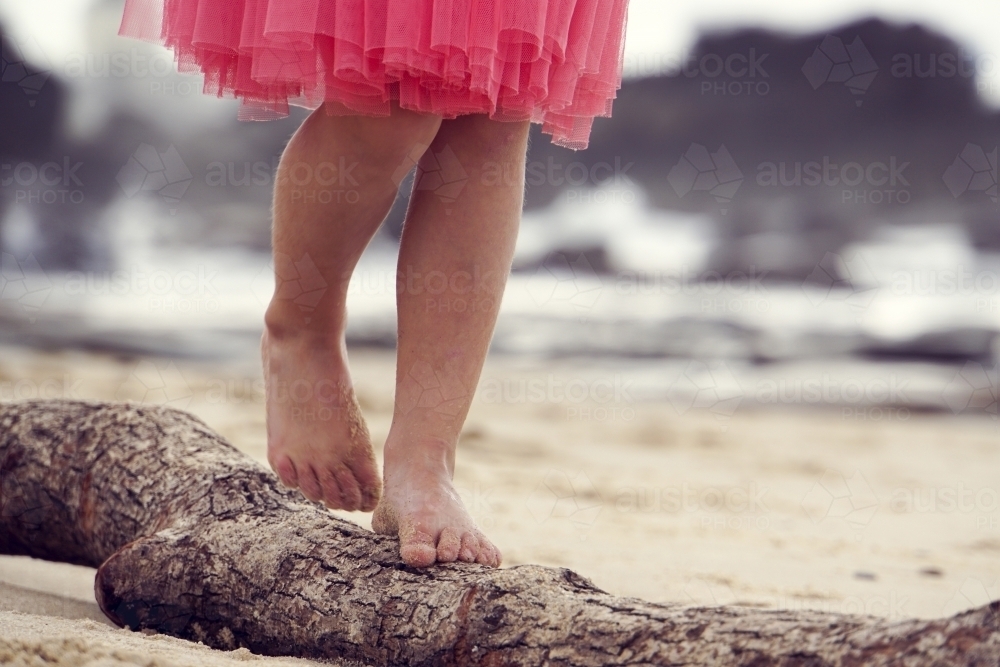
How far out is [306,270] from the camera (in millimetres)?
1264

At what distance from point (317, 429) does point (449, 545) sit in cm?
34

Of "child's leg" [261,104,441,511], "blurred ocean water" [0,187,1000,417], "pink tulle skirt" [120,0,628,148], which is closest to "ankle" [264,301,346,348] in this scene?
"child's leg" [261,104,441,511]

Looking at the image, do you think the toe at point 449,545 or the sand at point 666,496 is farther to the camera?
the sand at point 666,496

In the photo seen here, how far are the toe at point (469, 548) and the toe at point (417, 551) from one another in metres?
0.04

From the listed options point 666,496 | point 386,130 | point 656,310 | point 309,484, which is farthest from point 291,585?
point 656,310

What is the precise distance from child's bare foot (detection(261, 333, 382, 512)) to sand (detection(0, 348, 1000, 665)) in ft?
1.06

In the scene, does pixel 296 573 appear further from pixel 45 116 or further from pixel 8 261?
pixel 45 116

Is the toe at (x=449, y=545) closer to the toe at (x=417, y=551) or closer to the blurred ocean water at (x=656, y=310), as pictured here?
the toe at (x=417, y=551)

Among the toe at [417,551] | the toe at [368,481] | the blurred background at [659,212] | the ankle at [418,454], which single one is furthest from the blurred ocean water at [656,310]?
the toe at [417,551]

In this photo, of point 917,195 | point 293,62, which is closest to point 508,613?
point 293,62

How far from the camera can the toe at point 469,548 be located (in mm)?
1074

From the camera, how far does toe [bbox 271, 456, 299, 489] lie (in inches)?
51.9

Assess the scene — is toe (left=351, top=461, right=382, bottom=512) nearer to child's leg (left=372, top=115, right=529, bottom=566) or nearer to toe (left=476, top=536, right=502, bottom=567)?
child's leg (left=372, top=115, right=529, bottom=566)

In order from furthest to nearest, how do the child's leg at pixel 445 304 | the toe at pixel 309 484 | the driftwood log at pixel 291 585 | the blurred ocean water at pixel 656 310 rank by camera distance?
the blurred ocean water at pixel 656 310 → the toe at pixel 309 484 → the child's leg at pixel 445 304 → the driftwood log at pixel 291 585
